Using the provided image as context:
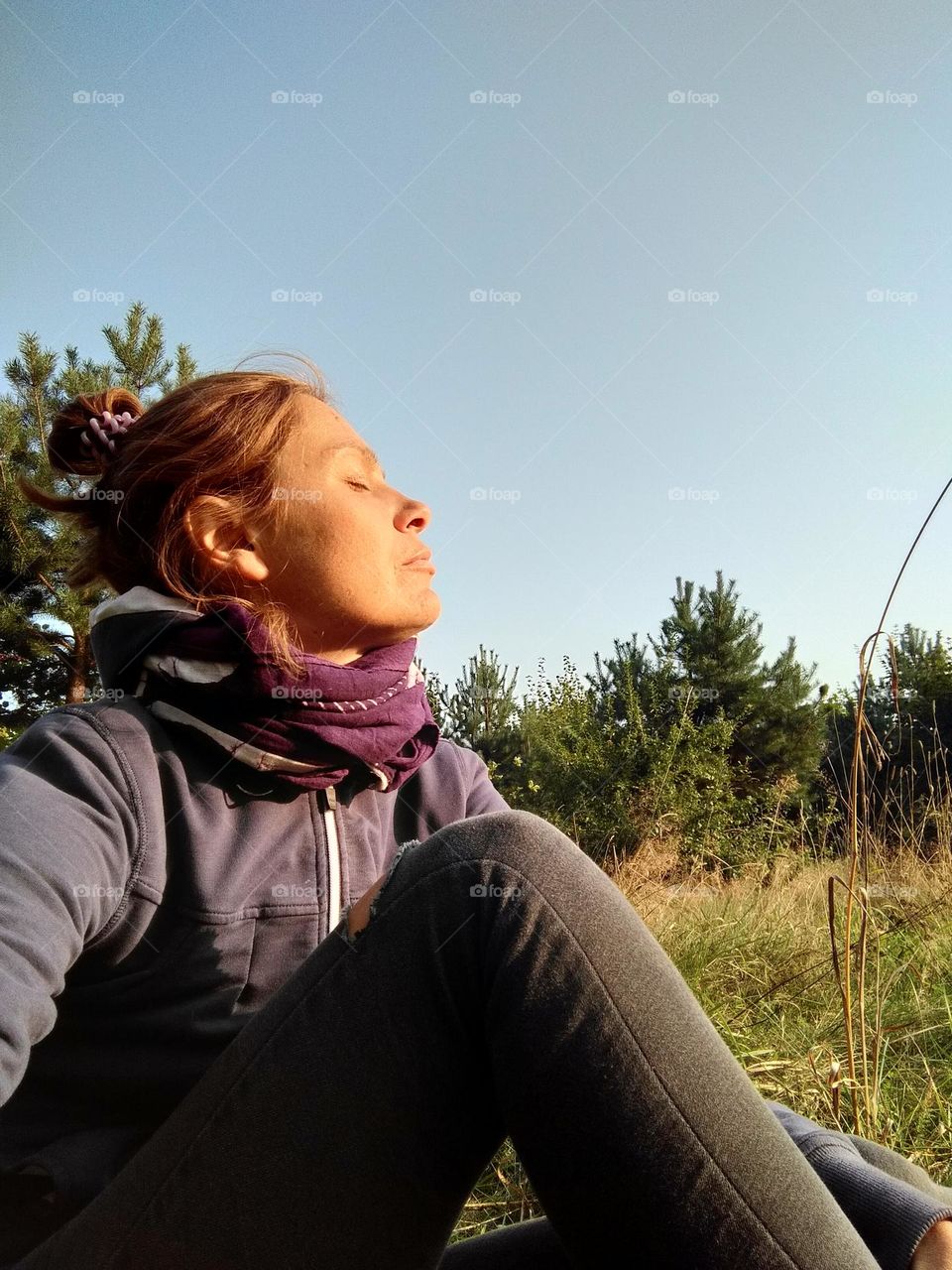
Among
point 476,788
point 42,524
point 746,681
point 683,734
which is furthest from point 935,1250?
point 746,681

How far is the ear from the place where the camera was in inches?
61.5

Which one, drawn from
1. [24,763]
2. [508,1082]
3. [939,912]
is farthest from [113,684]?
[939,912]

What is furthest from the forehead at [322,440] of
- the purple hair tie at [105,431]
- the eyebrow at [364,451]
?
the purple hair tie at [105,431]

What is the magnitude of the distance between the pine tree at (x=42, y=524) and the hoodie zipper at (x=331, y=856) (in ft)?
29.6

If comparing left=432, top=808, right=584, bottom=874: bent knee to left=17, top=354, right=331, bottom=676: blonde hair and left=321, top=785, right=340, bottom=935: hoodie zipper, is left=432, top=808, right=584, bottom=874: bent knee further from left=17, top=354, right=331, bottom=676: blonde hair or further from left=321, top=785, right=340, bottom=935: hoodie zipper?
left=17, top=354, right=331, bottom=676: blonde hair

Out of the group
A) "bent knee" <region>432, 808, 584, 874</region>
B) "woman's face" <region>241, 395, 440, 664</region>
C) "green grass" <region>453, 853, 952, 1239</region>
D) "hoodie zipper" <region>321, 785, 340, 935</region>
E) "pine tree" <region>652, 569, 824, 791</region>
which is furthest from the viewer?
"pine tree" <region>652, 569, 824, 791</region>

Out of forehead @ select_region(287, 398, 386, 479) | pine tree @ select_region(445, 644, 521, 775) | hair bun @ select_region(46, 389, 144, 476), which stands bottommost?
pine tree @ select_region(445, 644, 521, 775)

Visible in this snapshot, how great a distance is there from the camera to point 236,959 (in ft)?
3.72

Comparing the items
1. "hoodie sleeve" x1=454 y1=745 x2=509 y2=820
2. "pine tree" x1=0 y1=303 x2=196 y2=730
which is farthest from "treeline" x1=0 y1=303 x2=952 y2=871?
"hoodie sleeve" x1=454 y1=745 x2=509 y2=820

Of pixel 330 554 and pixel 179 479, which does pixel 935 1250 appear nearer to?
pixel 330 554

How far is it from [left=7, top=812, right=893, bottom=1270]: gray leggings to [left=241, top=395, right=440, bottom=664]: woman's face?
2.31 ft

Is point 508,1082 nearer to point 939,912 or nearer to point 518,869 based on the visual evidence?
point 518,869

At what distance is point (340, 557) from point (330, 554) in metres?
0.02

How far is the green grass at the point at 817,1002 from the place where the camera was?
1939 millimetres
